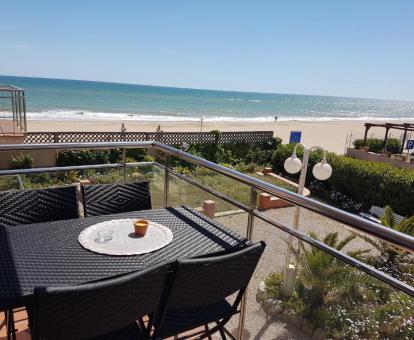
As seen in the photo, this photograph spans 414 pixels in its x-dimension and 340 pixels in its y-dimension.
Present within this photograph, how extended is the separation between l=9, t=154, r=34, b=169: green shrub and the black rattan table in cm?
881

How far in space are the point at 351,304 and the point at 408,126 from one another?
15627mm

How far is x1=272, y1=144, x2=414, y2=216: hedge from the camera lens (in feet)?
30.7

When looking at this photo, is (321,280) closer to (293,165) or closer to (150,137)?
(293,165)

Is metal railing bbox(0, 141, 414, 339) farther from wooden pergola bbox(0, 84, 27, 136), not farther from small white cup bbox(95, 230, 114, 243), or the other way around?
wooden pergola bbox(0, 84, 27, 136)

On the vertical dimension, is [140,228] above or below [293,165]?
above

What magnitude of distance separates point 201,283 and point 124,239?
1.97ft

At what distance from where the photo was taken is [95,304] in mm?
1105

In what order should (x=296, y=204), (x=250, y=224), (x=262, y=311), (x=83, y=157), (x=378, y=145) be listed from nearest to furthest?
1. (x=296, y=204)
2. (x=250, y=224)
3. (x=262, y=311)
4. (x=83, y=157)
5. (x=378, y=145)

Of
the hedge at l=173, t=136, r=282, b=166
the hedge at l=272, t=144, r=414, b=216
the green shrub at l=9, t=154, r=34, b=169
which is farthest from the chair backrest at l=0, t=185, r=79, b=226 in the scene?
the hedge at l=173, t=136, r=282, b=166

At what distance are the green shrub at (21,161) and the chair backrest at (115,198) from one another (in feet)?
27.6

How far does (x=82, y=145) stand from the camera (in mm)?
2781

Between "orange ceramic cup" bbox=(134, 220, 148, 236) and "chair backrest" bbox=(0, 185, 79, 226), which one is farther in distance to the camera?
"chair backrest" bbox=(0, 185, 79, 226)

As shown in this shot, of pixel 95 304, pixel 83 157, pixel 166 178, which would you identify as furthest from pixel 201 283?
pixel 83 157

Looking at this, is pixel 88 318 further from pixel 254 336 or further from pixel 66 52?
pixel 66 52
